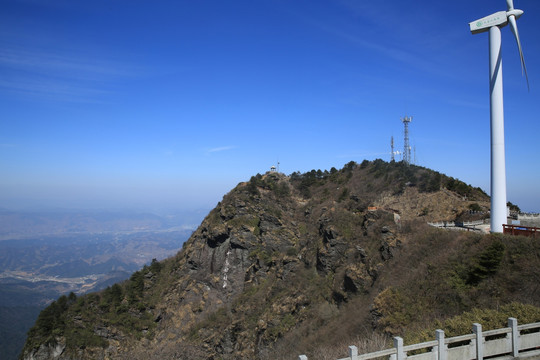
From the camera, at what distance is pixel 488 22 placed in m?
25.2

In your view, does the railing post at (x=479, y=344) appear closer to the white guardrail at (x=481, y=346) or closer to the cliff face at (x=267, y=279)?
the white guardrail at (x=481, y=346)

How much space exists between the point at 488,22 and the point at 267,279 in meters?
37.6

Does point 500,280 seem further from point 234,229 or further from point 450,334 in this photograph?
point 234,229

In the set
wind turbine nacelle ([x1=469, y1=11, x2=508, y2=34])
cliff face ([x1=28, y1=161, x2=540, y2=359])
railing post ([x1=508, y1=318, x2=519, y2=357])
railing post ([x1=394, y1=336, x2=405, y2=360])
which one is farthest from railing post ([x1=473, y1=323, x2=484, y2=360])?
wind turbine nacelle ([x1=469, y1=11, x2=508, y2=34])

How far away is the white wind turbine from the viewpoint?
2445 centimetres

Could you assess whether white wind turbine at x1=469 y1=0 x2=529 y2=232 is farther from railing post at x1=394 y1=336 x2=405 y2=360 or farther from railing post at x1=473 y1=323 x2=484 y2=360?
railing post at x1=394 y1=336 x2=405 y2=360

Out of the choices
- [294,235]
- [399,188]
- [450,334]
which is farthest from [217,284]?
[450,334]

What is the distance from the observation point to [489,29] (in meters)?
25.4

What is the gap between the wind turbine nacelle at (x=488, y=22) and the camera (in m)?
24.8

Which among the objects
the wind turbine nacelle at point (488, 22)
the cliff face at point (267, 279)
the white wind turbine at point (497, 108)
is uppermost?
the wind turbine nacelle at point (488, 22)

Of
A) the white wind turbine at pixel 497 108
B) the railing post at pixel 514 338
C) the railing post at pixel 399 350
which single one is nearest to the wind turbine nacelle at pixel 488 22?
the white wind turbine at pixel 497 108

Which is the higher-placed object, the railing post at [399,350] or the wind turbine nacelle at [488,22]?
the wind turbine nacelle at [488,22]

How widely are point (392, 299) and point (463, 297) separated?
4.78 meters

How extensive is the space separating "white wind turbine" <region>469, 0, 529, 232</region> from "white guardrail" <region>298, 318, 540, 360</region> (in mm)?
15196
